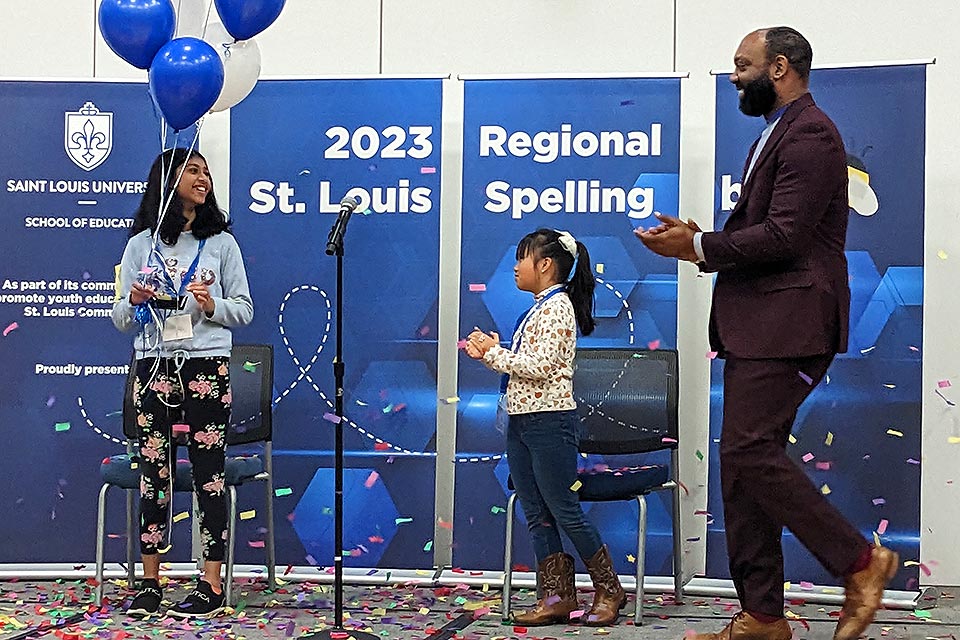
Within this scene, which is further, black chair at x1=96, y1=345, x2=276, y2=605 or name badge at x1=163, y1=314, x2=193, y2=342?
black chair at x1=96, y1=345, x2=276, y2=605

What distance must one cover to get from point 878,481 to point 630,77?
173 cm

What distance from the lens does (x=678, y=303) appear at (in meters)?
5.04

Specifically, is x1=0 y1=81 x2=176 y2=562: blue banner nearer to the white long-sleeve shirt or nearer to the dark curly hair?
the dark curly hair

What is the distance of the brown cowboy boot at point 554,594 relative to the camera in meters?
4.24

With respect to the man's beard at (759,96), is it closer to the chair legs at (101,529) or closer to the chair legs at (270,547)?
the chair legs at (270,547)

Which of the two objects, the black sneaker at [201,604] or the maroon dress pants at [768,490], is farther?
the black sneaker at [201,604]

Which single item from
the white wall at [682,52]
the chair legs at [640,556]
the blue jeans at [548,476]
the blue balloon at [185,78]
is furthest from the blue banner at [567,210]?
the blue balloon at [185,78]

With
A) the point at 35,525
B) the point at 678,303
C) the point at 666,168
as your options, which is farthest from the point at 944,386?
the point at 35,525

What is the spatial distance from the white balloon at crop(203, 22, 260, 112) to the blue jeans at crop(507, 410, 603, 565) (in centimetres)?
143

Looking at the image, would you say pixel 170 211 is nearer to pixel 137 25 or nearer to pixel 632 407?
pixel 137 25

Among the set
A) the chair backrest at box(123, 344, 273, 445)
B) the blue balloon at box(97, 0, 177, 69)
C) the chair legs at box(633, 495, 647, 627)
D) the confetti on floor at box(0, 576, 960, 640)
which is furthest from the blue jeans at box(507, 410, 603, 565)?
the blue balloon at box(97, 0, 177, 69)

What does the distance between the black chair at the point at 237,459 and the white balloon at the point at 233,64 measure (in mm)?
972

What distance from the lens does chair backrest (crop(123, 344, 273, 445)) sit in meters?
4.67

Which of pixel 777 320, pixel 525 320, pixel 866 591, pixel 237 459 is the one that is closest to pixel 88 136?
pixel 237 459
